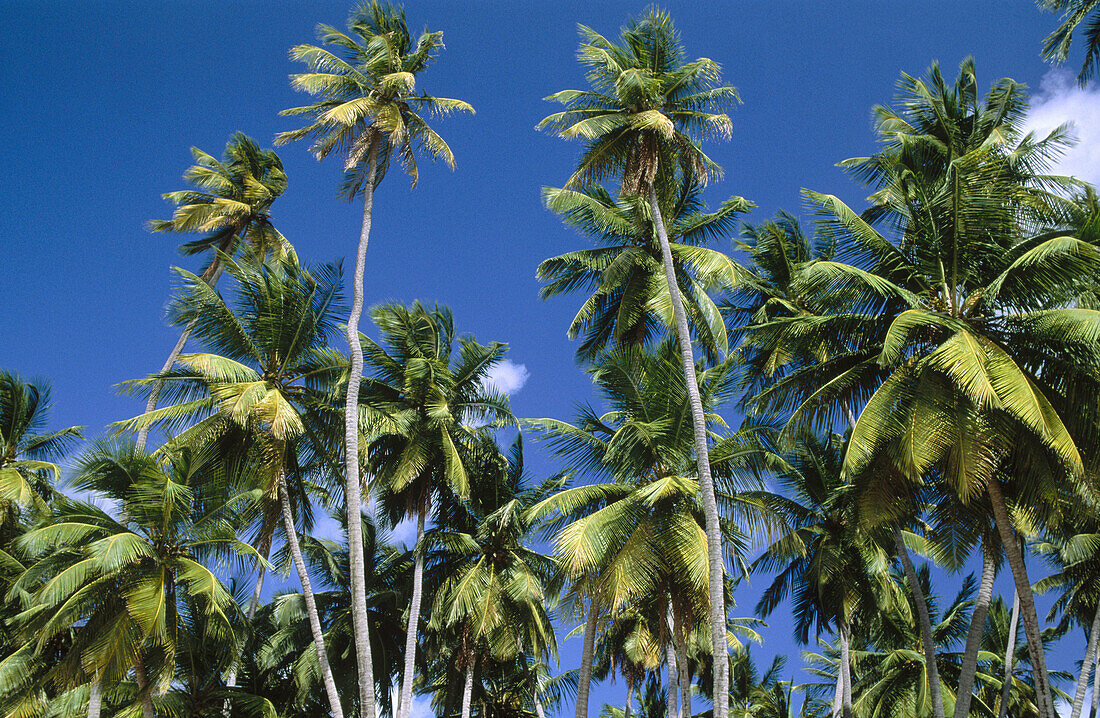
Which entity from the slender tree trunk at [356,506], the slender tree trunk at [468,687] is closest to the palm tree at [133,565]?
the slender tree trunk at [356,506]

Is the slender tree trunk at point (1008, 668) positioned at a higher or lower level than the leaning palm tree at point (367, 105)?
lower

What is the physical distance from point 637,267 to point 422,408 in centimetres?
702

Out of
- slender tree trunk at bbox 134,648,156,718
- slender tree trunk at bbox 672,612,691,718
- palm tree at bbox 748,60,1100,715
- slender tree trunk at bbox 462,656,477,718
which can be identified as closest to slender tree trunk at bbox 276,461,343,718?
slender tree trunk at bbox 134,648,156,718

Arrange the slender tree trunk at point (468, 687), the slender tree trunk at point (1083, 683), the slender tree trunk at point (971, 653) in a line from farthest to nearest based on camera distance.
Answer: the slender tree trunk at point (468, 687) < the slender tree trunk at point (1083, 683) < the slender tree trunk at point (971, 653)

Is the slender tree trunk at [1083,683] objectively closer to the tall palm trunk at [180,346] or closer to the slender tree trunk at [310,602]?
the slender tree trunk at [310,602]

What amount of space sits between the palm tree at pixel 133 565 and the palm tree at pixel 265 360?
111 centimetres

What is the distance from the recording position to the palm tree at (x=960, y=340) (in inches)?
526

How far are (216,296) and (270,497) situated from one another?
4798 millimetres

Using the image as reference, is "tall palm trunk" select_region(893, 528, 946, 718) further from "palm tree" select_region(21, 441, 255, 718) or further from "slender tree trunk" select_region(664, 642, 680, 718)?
"palm tree" select_region(21, 441, 255, 718)

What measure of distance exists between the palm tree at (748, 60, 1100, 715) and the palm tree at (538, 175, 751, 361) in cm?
282

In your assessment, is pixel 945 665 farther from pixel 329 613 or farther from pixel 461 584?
pixel 329 613

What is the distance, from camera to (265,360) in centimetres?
1867

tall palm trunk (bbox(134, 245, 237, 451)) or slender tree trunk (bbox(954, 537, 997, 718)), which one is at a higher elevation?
tall palm trunk (bbox(134, 245, 237, 451))

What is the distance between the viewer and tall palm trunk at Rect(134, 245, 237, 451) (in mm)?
19050
